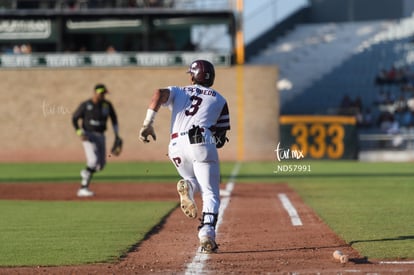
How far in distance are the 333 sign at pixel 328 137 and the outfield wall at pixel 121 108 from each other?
2.75 meters

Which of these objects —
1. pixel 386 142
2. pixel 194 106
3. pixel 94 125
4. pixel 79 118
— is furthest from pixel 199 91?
pixel 386 142

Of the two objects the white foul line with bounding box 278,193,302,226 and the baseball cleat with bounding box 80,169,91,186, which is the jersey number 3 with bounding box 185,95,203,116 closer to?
the white foul line with bounding box 278,193,302,226

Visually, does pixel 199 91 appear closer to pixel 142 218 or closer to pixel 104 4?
pixel 142 218

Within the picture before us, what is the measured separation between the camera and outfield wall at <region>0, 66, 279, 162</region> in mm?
39656

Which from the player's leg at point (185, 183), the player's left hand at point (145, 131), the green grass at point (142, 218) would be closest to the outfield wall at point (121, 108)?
the green grass at point (142, 218)

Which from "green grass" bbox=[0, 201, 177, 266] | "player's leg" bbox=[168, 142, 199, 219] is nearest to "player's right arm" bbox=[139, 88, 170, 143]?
"player's leg" bbox=[168, 142, 199, 219]

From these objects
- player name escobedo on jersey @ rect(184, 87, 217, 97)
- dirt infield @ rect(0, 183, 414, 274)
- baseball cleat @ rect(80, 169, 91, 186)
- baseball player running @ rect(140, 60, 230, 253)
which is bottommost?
baseball cleat @ rect(80, 169, 91, 186)

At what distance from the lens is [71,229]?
1317 cm

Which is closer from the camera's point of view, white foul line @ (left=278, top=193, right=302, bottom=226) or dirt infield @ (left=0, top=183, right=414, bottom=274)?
dirt infield @ (left=0, top=183, right=414, bottom=274)

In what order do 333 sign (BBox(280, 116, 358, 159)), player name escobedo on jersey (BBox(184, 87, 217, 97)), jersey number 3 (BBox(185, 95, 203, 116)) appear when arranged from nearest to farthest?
jersey number 3 (BBox(185, 95, 203, 116))
player name escobedo on jersey (BBox(184, 87, 217, 97))
333 sign (BBox(280, 116, 358, 159))

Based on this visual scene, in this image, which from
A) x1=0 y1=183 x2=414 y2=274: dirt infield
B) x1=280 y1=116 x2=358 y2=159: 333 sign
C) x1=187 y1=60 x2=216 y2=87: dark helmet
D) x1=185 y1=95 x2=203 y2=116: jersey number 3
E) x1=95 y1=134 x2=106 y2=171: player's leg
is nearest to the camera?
x1=0 y1=183 x2=414 y2=274: dirt infield

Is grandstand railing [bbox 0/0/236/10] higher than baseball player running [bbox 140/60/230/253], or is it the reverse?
grandstand railing [bbox 0/0/236/10]

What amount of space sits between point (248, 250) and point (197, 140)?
136cm

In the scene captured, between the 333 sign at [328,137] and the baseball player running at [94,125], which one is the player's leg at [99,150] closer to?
the baseball player running at [94,125]
